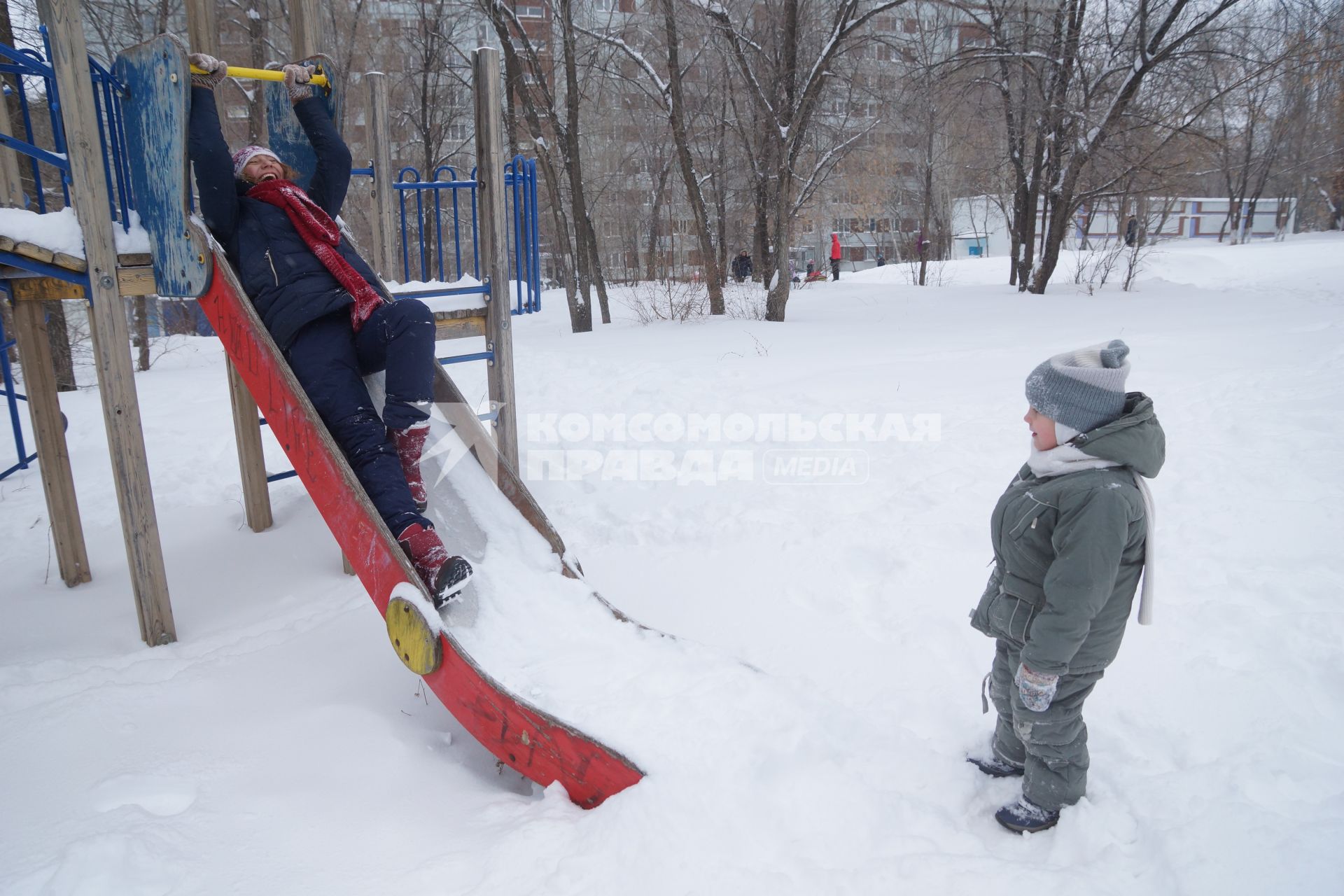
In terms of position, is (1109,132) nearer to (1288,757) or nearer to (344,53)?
(1288,757)

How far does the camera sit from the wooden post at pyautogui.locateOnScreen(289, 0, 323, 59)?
168 inches

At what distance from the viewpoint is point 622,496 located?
4.98 m

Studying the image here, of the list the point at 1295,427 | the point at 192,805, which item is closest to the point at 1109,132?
the point at 1295,427

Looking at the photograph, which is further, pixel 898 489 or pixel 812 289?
pixel 812 289

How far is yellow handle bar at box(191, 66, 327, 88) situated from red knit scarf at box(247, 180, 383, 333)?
1.52ft

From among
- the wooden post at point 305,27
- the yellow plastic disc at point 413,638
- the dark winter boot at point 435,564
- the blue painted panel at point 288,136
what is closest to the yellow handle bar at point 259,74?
the blue painted panel at point 288,136

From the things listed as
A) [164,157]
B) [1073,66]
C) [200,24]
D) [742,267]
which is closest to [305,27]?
[200,24]

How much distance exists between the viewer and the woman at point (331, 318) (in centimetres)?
298

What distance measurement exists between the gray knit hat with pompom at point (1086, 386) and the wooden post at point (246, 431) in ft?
12.9

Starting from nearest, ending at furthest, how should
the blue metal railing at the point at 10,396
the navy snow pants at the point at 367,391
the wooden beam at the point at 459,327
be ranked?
the navy snow pants at the point at 367,391 → the wooden beam at the point at 459,327 → the blue metal railing at the point at 10,396

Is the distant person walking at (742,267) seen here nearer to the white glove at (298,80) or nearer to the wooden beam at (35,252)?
the white glove at (298,80)

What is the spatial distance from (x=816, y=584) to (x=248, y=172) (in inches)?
129

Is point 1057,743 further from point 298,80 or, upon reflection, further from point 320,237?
point 298,80

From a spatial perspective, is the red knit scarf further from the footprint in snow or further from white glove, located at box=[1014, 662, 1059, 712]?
white glove, located at box=[1014, 662, 1059, 712]
